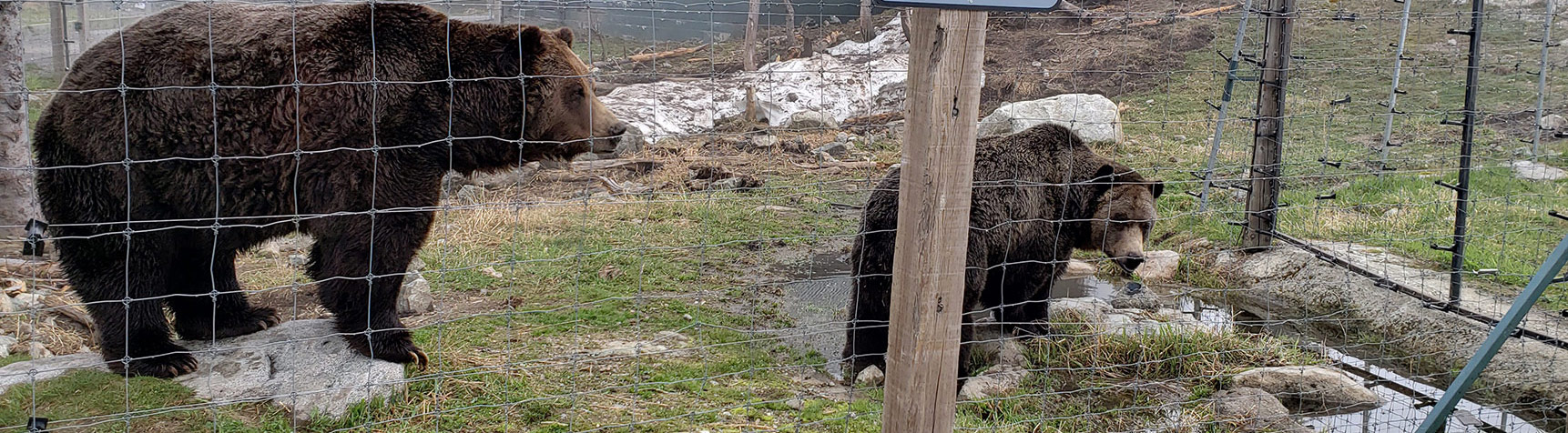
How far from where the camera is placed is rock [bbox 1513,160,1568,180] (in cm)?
1034

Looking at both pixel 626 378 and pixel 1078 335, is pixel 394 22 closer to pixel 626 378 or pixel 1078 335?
pixel 626 378

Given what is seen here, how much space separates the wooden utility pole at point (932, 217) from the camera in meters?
3.26

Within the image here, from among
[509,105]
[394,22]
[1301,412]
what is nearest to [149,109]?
[394,22]

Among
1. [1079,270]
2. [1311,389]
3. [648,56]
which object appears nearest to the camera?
[1311,389]

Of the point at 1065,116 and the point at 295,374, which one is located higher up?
the point at 1065,116

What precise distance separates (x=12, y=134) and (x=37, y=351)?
105 inches

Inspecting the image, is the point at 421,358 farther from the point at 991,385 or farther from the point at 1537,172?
the point at 1537,172

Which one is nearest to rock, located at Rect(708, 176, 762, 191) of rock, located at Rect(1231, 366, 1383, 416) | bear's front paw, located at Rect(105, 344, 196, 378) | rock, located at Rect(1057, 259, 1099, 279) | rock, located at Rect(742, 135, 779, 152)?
rock, located at Rect(742, 135, 779, 152)

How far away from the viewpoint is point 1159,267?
8.29 meters

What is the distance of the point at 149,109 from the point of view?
4312 millimetres

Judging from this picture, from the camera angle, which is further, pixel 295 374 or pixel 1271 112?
pixel 1271 112

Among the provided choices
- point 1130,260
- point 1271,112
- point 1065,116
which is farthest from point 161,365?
point 1065,116

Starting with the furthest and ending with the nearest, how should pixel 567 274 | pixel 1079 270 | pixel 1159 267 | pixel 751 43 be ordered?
pixel 751 43 → pixel 1079 270 → pixel 1159 267 → pixel 567 274

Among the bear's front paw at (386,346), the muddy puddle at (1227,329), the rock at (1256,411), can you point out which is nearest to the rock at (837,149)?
the muddy puddle at (1227,329)
